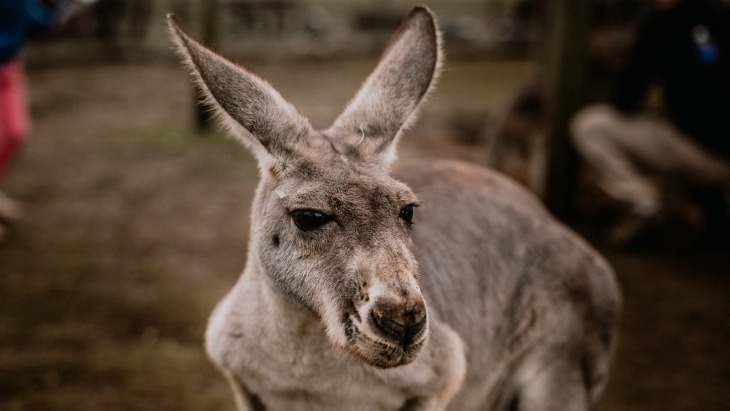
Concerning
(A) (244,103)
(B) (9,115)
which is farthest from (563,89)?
(B) (9,115)

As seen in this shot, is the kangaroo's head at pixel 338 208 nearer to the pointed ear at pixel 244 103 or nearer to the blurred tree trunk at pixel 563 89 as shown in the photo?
the pointed ear at pixel 244 103

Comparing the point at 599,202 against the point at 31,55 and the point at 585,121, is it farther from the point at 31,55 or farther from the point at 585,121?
the point at 31,55

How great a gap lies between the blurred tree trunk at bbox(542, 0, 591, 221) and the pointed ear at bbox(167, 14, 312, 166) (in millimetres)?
3749

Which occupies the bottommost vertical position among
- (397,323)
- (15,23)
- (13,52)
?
(13,52)

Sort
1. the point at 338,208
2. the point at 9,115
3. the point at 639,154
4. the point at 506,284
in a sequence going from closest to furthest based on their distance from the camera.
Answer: the point at 338,208, the point at 506,284, the point at 9,115, the point at 639,154

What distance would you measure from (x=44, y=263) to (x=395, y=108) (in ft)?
11.7

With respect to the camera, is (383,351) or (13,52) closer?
(383,351)

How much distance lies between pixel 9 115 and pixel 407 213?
4018 millimetres

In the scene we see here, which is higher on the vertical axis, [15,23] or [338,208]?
[338,208]

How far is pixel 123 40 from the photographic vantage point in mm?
14781

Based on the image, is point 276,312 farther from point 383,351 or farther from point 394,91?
point 394,91

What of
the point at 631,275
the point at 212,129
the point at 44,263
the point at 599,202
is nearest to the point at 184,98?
the point at 212,129

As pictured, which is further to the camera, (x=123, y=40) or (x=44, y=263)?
(x=123, y=40)

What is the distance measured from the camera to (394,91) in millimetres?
2631
